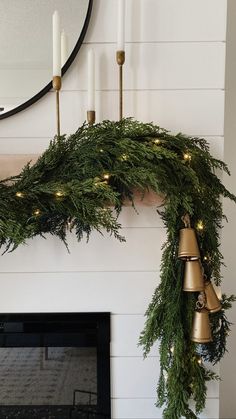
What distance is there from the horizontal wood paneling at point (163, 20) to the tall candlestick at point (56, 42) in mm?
168

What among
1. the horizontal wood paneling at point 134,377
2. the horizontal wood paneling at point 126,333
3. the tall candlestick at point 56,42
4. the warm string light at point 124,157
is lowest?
the horizontal wood paneling at point 134,377

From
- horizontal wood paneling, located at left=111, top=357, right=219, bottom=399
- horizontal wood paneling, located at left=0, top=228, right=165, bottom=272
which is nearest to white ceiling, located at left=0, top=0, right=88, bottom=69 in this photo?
horizontal wood paneling, located at left=0, top=228, right=165, bottom=272

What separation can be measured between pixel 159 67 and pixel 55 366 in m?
0.92

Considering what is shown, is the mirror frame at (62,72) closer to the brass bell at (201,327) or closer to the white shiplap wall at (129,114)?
the white shiplap wall at (129,114)

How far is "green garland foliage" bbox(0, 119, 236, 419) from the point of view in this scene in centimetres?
93

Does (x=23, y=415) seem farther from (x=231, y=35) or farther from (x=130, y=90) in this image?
(x=231, y=35)

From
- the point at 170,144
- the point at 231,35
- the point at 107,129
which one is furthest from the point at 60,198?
the point at 231,35

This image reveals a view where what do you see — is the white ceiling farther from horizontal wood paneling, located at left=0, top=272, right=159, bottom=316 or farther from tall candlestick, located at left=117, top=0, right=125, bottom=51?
horizontal wood paneling, located at left=0, top=272, right=159, bottom=316

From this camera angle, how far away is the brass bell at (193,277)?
37.2 inches

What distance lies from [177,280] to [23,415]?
0.66m

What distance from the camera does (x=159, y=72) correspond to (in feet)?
3.63

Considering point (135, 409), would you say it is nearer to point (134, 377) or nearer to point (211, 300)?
point (134, 377)

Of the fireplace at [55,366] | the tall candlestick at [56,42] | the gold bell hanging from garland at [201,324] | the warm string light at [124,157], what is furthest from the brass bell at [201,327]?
the tall candlestick at [56,42]

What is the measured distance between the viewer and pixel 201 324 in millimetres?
964
